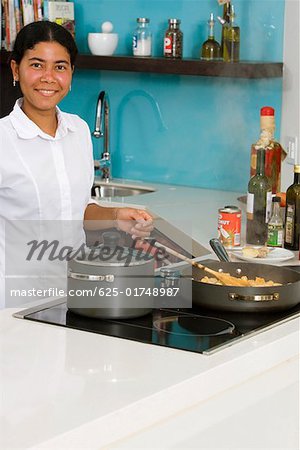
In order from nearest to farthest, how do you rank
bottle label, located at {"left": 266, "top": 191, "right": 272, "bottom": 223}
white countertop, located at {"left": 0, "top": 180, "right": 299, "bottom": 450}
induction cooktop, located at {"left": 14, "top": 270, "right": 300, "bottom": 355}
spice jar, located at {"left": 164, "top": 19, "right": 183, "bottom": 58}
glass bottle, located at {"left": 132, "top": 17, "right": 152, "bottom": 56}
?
white countertop, located at {"left": 0, "top": 180, "right": 299, "bottom": 450}, induction cooktop, located at {"left": 14, "top": 270, "right": 300, "bottom": 355}, bottle label, located at {"left": 266, "top": 191, "right": 272, "bottom": 223}, spice jar, located at {"left": 164, "top": 19, "right": 183, "bottom": 58}, glass bottle, located at {"left": 132, "top": 17, "right": 152, "bottom": 56}

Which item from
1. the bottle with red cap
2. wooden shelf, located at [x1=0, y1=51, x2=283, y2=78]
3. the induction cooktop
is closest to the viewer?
the induction cooktop

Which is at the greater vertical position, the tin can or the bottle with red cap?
the bottle with red cap

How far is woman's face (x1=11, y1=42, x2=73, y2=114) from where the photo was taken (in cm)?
290

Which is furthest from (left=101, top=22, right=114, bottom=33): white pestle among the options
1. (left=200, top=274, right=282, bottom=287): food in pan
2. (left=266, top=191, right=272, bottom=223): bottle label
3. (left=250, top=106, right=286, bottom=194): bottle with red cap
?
(left=200, top=274, right=282, bottom=287): food in pan

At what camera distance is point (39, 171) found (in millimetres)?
2861

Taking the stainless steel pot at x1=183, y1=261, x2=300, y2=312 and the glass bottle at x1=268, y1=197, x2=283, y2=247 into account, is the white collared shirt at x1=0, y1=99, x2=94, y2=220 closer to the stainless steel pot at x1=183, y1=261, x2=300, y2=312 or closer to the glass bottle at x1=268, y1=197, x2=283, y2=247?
the glass bottle at x1=268, y1=197, x2=283, y2=247

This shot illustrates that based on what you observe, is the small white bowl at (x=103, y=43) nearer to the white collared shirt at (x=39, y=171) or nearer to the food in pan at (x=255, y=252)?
the white collared shirt at (x=39, y=171)

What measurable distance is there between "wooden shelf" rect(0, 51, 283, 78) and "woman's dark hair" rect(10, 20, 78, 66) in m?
1.40

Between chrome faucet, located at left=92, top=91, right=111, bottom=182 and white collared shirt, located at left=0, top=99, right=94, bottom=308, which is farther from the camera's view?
chrome faucet, located at left=92, top=91, right=111, bottom=182

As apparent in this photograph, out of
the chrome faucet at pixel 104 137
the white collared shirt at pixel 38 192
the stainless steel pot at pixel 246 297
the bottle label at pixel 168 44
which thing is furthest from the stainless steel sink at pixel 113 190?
the stainless steel pot at pixel 246 297

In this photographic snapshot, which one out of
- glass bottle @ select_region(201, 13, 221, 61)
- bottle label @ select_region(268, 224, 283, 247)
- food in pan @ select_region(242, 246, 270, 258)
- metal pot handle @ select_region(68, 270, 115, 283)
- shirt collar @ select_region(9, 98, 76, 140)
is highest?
glass bottle @ select_region(201, 13, 221, 61)

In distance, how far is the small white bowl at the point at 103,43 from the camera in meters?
4.61

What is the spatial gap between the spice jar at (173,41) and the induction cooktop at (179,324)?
236cm

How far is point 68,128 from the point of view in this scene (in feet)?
9.82
